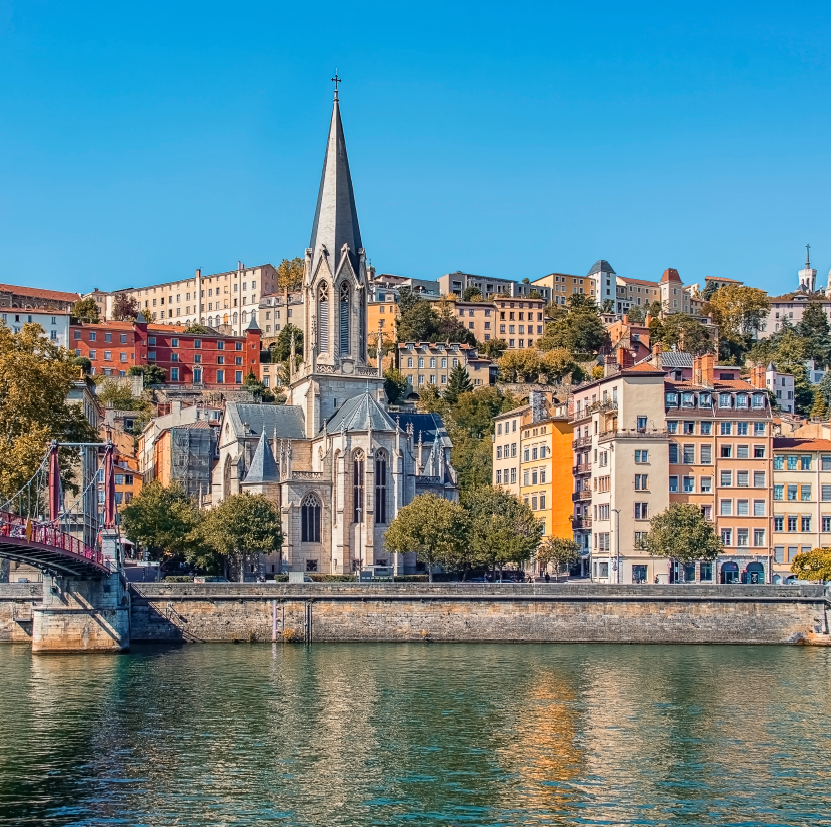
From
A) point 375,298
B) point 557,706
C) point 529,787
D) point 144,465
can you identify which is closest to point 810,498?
point 557,706

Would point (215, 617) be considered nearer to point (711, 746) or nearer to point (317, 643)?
point (317, 643)

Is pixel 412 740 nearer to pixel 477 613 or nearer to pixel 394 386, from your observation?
pixel 477 613

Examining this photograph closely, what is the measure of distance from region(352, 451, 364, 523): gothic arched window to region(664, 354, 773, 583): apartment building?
2002 cm

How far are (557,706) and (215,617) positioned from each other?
22664 mm

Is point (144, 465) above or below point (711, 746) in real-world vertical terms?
above

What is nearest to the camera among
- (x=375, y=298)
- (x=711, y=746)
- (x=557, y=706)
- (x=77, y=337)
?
(x=711, y=746)

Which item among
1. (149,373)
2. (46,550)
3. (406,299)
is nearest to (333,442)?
(46,550)

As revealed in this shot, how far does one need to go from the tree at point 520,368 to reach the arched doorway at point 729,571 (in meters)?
71.7

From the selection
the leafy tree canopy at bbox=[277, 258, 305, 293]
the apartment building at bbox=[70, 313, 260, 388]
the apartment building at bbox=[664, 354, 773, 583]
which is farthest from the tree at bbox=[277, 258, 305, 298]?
the apartment building at bbox=[664, 354, 773, 583]

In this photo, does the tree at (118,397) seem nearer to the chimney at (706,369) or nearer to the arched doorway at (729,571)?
the chimney at (706,369)

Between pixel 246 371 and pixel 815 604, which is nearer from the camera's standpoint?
pixel 815 604

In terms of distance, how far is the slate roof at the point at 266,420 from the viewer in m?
91.4

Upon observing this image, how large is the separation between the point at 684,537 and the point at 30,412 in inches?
1359

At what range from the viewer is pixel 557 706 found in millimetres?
43312
